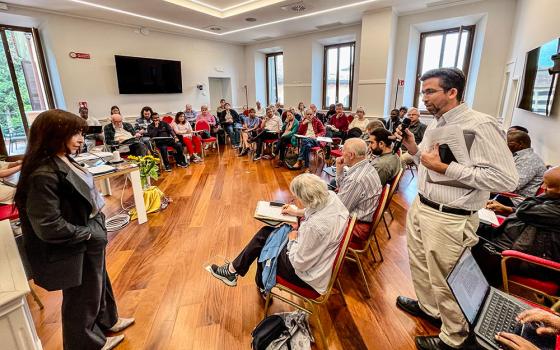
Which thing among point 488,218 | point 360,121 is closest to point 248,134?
point 360,121

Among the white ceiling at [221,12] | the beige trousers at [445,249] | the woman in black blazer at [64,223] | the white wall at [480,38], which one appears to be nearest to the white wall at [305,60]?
the white ceiling at [221,12]

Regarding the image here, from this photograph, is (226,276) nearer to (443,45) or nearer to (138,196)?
(138,196)

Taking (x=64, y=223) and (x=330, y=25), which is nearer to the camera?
(x=64, y=223)

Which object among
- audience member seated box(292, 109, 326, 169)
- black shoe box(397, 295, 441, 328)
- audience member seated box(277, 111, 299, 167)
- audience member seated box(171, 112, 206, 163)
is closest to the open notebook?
black shoe box(397, 295, 441, 328)

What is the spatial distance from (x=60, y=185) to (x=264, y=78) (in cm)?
1004

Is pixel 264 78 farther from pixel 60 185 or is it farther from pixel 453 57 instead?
pixel 60 185

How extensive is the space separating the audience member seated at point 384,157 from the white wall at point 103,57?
7001mm

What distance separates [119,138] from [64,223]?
14.6ft

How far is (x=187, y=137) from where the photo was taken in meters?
6.27

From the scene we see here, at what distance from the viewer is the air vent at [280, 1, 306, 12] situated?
5.70 meters

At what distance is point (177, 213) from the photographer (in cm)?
Answer: 356

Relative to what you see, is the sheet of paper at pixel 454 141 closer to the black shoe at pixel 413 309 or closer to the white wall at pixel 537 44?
the black shoe at pixel 413 309

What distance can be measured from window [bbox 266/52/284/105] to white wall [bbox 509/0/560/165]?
22.6 ft

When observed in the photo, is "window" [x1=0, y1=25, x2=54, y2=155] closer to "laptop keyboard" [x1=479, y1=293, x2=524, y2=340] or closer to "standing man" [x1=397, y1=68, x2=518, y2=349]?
"standing man" [x1=397, y1=68, x2=518, y2=349]
